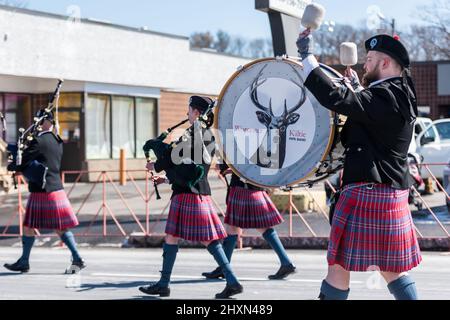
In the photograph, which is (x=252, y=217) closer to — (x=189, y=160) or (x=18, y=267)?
(x=189, y=160)

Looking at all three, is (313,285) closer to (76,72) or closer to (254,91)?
(254,91)

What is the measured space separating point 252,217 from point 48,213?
7.06ft

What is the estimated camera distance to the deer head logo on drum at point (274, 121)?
5.32 m

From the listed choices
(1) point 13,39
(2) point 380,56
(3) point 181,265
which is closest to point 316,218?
(3) point 181,265

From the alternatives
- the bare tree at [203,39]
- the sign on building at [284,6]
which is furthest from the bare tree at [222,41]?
the sign on building at [284,6]

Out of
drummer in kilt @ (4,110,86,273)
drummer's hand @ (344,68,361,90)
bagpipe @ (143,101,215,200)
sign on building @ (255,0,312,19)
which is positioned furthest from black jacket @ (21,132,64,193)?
sign on building @ (255,0,312,19)

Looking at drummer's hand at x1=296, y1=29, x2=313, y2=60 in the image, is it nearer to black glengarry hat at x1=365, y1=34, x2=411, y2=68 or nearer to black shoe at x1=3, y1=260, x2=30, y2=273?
black glengarry hat at x1=365, y1=34, x2=411, y2=68

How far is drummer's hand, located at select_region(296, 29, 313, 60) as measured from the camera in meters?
4.61

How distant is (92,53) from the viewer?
22828 millimetres

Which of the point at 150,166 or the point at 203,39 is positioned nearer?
the point at 150,166

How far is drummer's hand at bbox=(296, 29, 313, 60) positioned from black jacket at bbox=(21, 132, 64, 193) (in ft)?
14.7

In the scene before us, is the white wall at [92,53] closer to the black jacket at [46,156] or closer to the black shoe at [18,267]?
the black jacket at [46,156]

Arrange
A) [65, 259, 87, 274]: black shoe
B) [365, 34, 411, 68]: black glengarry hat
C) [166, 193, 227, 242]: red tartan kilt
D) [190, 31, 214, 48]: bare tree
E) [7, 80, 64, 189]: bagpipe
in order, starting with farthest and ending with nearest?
1. [190, 31, 214, 48]: bare tree
2. [65, 259, 87, 274]: black shoe
3. [7, 80, 64, 189]: bagpipe
4. [166, 193, 227, 242]: red tartan kilt
5. [365, 34, 411, 68]: black glengarry hat

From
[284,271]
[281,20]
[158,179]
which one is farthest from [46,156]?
[281,20]
